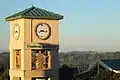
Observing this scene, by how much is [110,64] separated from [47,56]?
12.9m

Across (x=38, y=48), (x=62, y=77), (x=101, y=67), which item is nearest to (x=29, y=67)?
(x=38, y=48)

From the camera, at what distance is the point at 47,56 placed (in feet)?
103

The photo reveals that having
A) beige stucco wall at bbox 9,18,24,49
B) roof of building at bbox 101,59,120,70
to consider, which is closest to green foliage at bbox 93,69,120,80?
roof of building at bbox 101,59,120,70

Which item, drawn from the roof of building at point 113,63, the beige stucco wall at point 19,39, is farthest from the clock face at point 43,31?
the roof of building at point 113,63

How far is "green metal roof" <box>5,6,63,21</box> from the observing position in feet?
100

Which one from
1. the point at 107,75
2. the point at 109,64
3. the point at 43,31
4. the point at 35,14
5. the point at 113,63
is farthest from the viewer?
the point at 113,63

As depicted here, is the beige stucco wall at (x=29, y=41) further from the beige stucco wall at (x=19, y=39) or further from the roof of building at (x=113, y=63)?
the roof of building at (x=113, y=63)

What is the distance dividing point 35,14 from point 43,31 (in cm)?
149

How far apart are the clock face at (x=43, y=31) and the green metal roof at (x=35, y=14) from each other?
698mm

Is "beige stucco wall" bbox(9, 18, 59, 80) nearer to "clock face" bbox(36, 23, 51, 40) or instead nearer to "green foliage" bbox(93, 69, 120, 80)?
"clock face" bbox(36, 23, 51, 40)

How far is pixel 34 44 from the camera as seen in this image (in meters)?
30.3

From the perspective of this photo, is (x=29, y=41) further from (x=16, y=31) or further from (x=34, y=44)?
(x=16, y=31)

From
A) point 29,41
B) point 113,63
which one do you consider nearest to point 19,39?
point 29,41

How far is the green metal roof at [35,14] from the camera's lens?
100 ft
